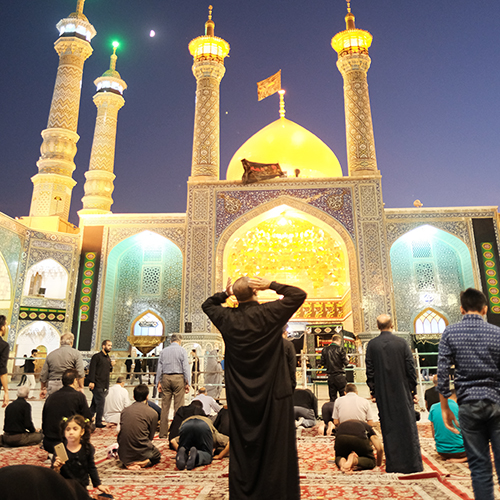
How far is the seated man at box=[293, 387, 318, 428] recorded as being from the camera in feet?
14.5

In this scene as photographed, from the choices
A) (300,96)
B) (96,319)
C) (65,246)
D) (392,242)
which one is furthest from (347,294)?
(300,96)

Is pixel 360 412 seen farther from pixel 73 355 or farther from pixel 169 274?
pixel 169 274

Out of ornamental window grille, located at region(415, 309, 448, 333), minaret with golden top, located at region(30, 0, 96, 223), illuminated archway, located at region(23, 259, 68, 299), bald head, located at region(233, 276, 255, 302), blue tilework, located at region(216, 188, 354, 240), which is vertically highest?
minaret with golden top, located at region(30, 0, 96, 223)

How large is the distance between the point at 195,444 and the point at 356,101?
9.45 meters

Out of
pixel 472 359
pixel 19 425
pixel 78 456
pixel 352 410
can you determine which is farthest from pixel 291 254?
pixel 472 359

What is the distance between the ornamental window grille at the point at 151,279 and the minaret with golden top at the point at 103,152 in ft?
8.12

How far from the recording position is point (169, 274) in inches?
443

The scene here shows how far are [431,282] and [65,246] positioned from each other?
8685 millimetres

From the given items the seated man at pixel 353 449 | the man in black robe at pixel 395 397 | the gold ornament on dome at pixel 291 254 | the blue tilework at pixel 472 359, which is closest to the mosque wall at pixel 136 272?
the gold ornament on dome at pixel 291 254

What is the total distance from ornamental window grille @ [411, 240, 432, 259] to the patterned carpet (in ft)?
26.4

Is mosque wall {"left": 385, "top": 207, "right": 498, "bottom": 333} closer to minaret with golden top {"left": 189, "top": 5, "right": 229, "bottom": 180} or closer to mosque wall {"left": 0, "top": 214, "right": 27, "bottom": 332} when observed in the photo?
minaret with golden top {"left": 189, "top": 5, "right": 229, "bottom": 180}

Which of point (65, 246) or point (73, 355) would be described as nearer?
point (73, 355)

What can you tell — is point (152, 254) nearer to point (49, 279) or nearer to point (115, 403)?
point (49, 279)

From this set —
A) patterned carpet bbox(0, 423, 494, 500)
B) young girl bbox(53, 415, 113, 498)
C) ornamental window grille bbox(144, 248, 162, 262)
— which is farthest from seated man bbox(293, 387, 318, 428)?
ornamental window grille bbox(144, 248, 162, 262)
